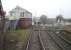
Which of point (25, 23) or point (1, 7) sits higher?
point (1, 7)

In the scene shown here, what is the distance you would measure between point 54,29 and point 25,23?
378 inches

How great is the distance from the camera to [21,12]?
22.6 metres

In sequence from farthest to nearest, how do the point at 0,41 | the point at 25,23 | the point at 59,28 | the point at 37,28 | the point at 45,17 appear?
the point at 37,28 < the point at 59,28 < the point at 45,17 < the point at 25,23 < the point at 0,41

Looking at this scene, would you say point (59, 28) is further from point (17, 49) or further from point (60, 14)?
point (17, 49)

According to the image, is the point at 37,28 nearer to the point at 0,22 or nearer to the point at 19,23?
the point at 19,23

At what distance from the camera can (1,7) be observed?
11.3 metres

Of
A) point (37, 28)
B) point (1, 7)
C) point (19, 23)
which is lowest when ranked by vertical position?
point (37, 28)

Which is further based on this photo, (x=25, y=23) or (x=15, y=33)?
(x=25, y=23)

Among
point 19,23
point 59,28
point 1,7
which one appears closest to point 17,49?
point 1,7

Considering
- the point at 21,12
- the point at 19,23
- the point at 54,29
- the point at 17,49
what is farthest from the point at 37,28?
the point at 17,49

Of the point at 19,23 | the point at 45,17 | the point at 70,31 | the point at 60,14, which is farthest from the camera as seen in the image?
the point at 45,17

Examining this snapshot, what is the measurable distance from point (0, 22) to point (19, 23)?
6.99 meters

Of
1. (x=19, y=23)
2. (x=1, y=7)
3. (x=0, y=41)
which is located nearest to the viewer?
(x=0, y=41)

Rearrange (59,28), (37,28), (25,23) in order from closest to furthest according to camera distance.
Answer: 1. (25,23)
2. (59,28)
3. (37,28)
